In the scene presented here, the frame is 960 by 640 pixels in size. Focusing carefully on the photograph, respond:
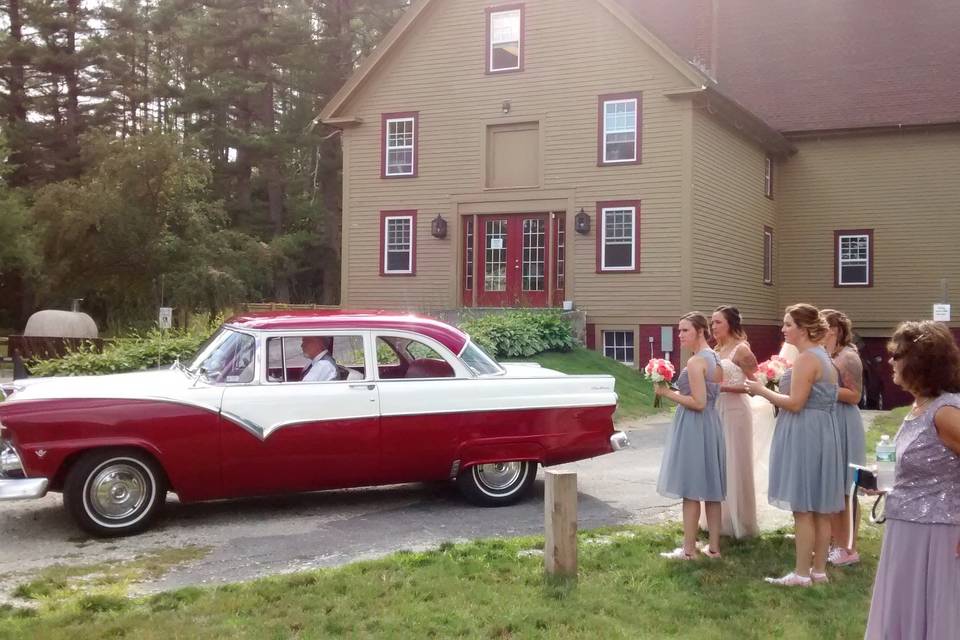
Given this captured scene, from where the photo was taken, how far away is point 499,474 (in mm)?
9016

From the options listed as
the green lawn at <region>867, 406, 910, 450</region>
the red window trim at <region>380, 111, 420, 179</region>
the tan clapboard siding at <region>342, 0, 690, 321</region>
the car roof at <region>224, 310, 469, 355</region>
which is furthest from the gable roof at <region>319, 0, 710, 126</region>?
the car roof at <region>224, 310, 469, 355</region>

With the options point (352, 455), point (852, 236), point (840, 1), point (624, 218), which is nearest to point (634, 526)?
point (352, 455)

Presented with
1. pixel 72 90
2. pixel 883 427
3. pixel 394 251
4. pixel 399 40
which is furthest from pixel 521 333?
pixel 72 90

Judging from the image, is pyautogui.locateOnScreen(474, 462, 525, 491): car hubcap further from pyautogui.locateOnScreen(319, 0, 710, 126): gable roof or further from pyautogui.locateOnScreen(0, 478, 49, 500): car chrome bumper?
pyautogui.locateOnScreen(319, 0, 710, 126): gable roof

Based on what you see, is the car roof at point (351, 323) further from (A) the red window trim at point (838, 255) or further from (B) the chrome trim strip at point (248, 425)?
(A) the red window trim at point (838, 255)

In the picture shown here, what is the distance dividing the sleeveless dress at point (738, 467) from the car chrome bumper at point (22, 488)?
16.7 feet

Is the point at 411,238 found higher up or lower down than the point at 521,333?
higher up

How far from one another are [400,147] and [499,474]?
17.1 m

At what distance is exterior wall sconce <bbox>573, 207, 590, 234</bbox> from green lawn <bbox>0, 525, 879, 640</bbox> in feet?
53.8

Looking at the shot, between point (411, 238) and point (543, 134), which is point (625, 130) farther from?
point (411, 238)

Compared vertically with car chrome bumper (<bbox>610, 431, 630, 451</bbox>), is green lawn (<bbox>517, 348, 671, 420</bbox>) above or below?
below

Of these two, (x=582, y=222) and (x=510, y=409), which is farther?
(x=582, y=222)

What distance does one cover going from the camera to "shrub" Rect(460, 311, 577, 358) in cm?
1898

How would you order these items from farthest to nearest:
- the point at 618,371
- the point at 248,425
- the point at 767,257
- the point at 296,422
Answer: the point at 767,257 → the point at 618,371 → the point at 296,422 → the point at 248,425
